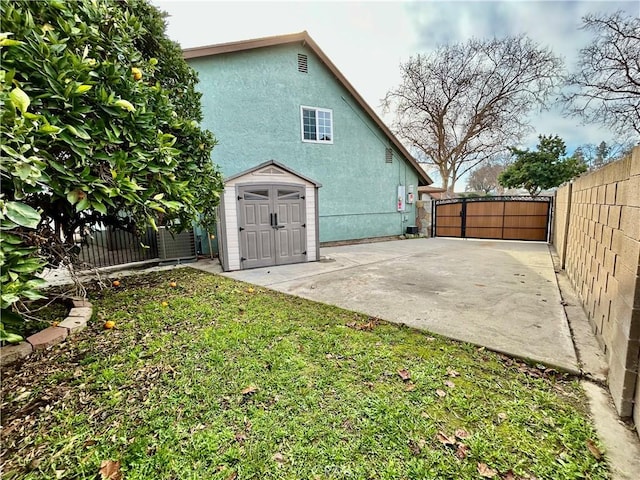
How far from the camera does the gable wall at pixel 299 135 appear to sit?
8.76 metres

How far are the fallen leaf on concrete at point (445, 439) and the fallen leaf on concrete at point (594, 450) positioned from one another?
0.77 m

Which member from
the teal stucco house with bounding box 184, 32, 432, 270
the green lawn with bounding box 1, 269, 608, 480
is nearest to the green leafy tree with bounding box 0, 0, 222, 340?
the green lawn with bounding box 1, 269, 608, 480

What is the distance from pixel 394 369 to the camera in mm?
2559

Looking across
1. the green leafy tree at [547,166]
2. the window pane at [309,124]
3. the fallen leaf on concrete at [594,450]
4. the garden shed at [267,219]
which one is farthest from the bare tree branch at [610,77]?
the fallen leaf on concrete at [594,450]

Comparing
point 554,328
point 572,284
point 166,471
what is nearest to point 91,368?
point 166,471

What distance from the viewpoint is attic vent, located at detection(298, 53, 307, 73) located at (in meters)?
9.98

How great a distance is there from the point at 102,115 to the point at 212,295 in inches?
120

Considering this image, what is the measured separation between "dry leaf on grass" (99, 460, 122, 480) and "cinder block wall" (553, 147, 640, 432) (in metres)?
3.16

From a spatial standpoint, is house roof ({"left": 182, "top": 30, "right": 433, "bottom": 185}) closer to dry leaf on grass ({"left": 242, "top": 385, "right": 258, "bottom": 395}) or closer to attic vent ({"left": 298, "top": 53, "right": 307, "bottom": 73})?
attic vent ({"left": 298, "top": 53, "right": 307, "bottom": 73})

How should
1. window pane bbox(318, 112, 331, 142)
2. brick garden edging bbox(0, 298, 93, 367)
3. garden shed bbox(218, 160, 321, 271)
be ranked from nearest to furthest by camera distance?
brick garden edging bbox(0, 298, 93, 367), garden shed bbox(218, 160, 321, 271), window pane bbox(318, 112, 331, 142)

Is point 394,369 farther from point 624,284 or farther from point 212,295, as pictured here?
point 212,295

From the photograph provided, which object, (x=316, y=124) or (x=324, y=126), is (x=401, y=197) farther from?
(x=316, y=124)

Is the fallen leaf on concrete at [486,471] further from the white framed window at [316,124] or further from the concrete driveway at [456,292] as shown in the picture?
the white framed window at [316,124]

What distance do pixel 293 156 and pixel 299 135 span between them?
798 mm
